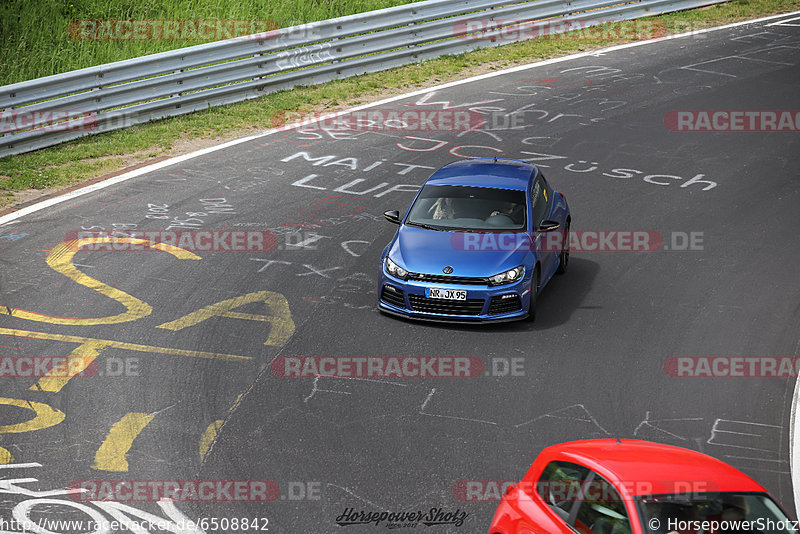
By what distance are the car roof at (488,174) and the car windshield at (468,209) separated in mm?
112

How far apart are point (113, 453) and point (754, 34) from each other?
72.9ft

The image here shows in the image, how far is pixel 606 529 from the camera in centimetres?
571

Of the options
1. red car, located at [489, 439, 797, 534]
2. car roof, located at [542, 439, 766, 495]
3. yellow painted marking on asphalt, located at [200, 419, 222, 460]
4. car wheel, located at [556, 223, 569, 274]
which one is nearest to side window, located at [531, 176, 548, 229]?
car wheel, located at [556, 223, 569, 274]

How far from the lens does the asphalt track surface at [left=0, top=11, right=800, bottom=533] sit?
825cm

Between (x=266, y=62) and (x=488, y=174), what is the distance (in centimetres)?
860

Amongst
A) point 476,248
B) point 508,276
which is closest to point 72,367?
point 476,248

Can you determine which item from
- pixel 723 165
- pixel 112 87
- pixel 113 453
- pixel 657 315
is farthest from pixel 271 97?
pixel 113 453

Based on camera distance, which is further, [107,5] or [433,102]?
[107,5]

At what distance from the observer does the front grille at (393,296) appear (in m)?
11.2

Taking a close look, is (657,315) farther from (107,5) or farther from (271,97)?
(107,5)

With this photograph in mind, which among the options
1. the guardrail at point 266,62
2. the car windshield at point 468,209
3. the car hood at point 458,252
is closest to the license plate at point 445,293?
the car hood at point 458,252

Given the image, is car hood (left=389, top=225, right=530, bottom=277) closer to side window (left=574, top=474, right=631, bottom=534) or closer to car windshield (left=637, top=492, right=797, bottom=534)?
side window (left=574, top=474, right=631, bottom=534)

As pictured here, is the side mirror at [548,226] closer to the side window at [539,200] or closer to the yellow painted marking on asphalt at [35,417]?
the side window at [539,200]

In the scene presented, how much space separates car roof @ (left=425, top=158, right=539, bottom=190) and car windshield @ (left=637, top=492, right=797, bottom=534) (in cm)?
704
